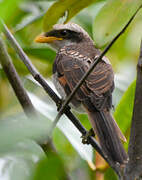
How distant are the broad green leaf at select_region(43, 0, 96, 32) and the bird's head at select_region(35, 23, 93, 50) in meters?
1.47

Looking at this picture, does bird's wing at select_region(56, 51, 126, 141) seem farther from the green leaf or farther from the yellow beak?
the yellow beak

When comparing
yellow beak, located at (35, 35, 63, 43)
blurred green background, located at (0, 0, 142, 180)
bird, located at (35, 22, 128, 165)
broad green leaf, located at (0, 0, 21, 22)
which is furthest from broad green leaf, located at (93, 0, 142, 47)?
yellow beak, located at (35, 35, 63, 43)

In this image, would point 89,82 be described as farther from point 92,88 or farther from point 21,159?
point 21,159

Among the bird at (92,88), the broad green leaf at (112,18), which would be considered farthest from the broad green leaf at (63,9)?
the broad green leaf at (112,18)

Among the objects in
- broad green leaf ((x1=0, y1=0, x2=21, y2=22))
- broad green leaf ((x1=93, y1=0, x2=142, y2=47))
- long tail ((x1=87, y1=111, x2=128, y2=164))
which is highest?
broad green leaf ((x1=0, y1=0, x2=21, y2=22))

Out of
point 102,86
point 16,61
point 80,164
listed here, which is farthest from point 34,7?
point 80,164

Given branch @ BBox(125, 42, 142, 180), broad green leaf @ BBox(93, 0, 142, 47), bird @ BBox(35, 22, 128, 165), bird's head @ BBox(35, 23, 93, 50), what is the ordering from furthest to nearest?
bird's head @ BBox(35, 23, 93, 50) < bird @ BBox(35, 22, 128, 165) < branch @ BBox(125, 42, 142, 180) < broad green leaf @ BBox(93, 0, 142, 47)

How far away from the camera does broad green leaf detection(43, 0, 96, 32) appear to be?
156cm

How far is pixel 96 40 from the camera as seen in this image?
1.13 m

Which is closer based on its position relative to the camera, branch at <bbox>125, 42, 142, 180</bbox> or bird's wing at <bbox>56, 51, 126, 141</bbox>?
branch at <bbox>125, 42, 142, 180</bbox>

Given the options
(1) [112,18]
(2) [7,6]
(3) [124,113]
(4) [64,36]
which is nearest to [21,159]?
(2) [7,6]

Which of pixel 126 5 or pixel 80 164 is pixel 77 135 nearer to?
pixel 80 164

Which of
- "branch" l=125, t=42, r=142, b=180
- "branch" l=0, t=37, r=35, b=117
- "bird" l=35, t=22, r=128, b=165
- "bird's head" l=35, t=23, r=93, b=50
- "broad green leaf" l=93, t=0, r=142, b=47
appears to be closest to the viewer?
"broad green leaf" l=93, t=0, r=142, b=47

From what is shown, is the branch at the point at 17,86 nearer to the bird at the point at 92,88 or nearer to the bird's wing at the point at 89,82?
the bird at the point at 92,88
